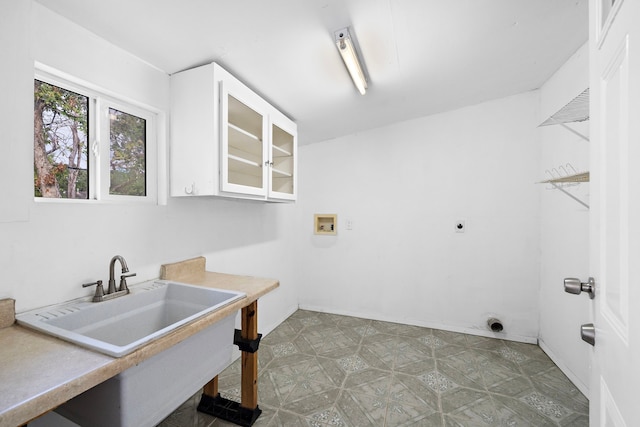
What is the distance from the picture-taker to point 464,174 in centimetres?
272

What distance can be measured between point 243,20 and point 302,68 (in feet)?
1.67

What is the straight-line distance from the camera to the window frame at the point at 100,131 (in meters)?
1.18

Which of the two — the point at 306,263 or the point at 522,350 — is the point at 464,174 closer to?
the point at 522,350

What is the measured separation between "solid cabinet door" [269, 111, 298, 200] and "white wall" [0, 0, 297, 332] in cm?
57

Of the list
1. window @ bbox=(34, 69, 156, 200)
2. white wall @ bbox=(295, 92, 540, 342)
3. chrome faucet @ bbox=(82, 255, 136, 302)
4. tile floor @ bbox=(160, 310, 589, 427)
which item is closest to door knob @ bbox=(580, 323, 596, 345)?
tile floor @ bbox=(160, 310, 589, 427)

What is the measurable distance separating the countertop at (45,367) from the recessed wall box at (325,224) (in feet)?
7.22

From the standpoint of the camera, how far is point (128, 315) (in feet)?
4.22

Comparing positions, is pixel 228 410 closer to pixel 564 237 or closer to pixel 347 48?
pixel 347 48

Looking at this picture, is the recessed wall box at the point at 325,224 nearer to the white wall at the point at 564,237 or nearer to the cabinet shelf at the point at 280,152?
the cabinet shelf at the point at 280,152

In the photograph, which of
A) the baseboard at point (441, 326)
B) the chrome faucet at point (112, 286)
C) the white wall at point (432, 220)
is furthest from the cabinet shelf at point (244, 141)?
the baseboard at point (441, 326)

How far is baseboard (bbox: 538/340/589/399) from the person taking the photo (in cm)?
179

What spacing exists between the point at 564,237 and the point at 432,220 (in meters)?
1.05

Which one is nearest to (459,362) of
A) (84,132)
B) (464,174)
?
(464,174)

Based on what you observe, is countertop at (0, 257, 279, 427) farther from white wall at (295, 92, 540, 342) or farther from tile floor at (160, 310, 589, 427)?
white wall at (295, 92, 540, 342)
